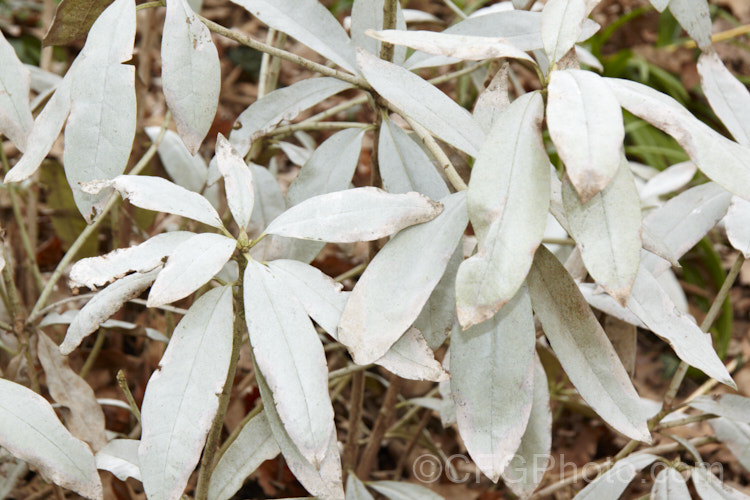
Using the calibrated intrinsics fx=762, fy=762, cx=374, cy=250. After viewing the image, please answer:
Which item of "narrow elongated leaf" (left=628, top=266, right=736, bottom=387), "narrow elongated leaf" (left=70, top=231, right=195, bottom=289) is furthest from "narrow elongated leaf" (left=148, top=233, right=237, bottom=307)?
"narrow elongated leaf" (left=628, top=266, right=736, bottom=387)

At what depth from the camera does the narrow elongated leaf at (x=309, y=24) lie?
0.75m

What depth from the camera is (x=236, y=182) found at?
0.67 m

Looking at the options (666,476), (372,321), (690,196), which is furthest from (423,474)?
(372,321)

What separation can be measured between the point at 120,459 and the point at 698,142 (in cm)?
64

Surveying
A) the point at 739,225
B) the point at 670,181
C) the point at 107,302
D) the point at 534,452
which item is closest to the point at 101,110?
the point at 107,302

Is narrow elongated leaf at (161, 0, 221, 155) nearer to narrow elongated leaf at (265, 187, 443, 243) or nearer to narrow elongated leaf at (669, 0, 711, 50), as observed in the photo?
narrow elongated leaf at (265, 187, 443, 243)

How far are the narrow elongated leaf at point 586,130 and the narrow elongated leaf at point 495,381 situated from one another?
0.57 feet

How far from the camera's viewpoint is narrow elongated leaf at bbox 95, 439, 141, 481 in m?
0.77

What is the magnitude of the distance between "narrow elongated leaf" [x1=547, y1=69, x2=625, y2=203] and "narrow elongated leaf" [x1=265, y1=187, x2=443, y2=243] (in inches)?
5.3

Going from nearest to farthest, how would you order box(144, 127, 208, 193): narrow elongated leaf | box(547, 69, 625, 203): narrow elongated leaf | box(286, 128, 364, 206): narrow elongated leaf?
box(547, 69, 625, 203): narrow elongated leaf, box(286, 128, 364, 206): narrow elongated leaf, box(144, 127, 208, 193): narrow elongated leaf

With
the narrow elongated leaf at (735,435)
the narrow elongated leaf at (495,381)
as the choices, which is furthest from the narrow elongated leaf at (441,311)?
the narrow elongated leaf at (735,435)

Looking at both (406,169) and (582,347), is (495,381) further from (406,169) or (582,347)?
(406,169)

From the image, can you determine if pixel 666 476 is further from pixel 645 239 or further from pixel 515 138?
pixel 515 138

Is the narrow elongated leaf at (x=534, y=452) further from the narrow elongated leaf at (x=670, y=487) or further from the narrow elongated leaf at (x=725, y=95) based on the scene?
the narrow elongated leaf at (x=725, y=95)
